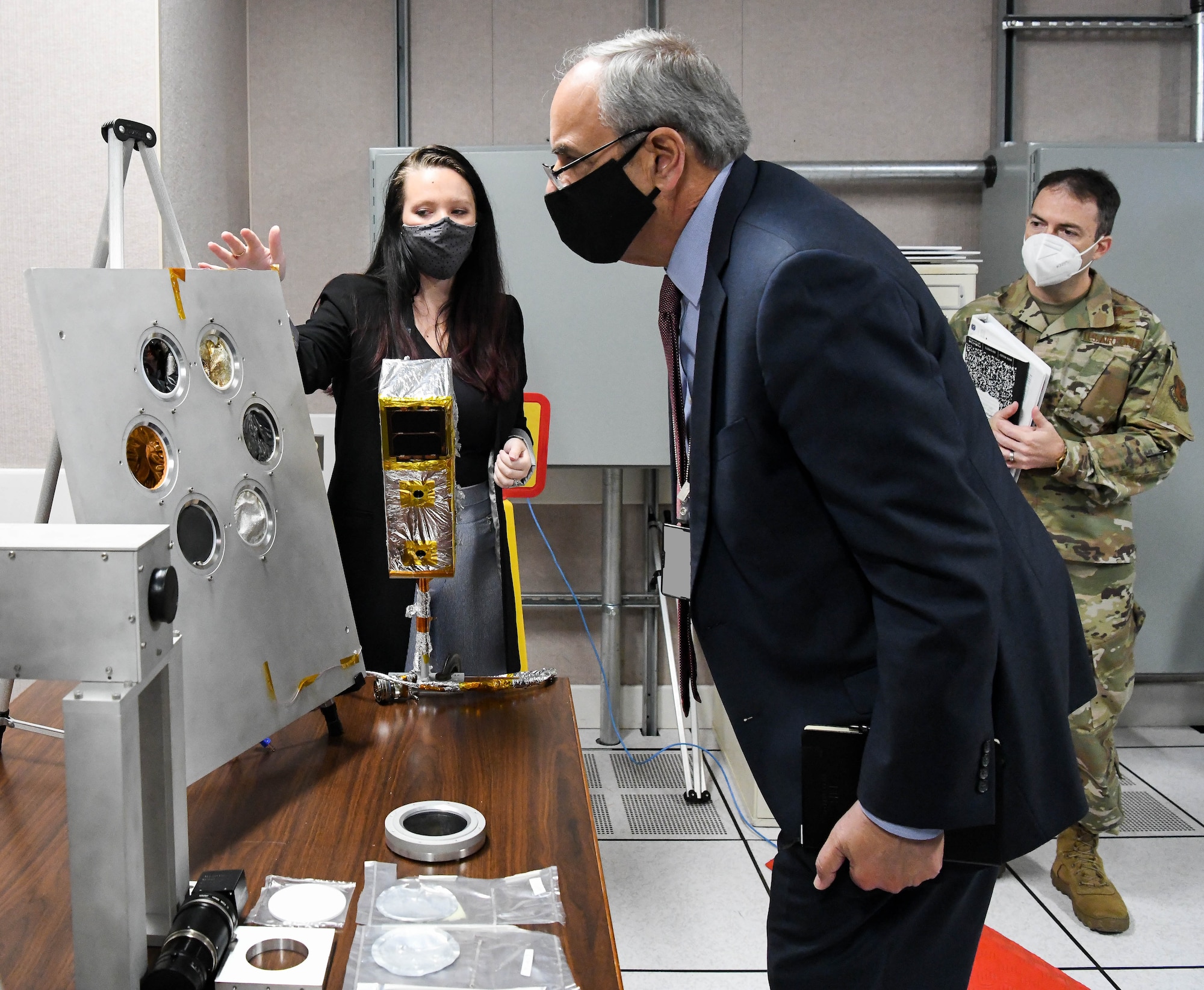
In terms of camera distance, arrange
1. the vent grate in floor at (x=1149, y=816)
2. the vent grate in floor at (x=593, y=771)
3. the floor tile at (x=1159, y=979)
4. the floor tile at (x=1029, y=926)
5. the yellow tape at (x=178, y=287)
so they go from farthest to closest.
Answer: the vent grate in floor at (x=593, y=771) < the vent grate in floor at (x=1149, y=816) < the floor tile at (x=1029, y=926) < the floor tile at (x=1159, y=979) < the yellow tape at (x=178, y=287)

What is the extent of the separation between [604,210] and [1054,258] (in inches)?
68.7

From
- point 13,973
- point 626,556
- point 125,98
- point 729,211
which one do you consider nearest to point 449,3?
point 125,98

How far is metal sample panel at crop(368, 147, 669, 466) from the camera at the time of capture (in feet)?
10.3

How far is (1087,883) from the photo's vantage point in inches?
94.9

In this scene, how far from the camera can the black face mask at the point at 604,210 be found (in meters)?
1.13

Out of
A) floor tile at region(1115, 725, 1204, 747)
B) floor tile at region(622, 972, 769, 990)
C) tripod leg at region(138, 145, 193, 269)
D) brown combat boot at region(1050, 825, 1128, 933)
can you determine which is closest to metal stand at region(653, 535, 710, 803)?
floor tile at region(622, 972, 769, 990)

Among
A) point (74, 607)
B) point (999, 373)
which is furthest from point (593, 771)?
point (74, 607)

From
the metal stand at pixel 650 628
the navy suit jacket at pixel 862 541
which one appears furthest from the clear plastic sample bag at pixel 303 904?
the metal stand at pixel 650 628

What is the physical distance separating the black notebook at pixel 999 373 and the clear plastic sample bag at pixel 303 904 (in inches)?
73.3

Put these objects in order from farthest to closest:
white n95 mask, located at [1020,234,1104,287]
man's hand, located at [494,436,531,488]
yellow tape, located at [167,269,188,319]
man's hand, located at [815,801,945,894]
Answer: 1. white n95 mask, located at [1020,234,1104,287]
2. man's hand, located at [494,436,531,488]
3. yellow tape, located at [167,269,188,319]
4. man's hand, located at [815,801,945,894]

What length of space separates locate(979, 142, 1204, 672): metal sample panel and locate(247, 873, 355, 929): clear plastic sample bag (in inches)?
121

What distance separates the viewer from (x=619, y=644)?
3617 millimetres

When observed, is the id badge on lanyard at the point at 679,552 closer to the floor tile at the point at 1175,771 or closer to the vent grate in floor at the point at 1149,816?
the vent grate in floor at the point at 1149,816

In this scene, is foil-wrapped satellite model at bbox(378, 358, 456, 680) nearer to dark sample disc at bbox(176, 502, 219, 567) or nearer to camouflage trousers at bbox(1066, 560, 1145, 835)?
dark sample disc at bbox(176, 502, 219, 567)
